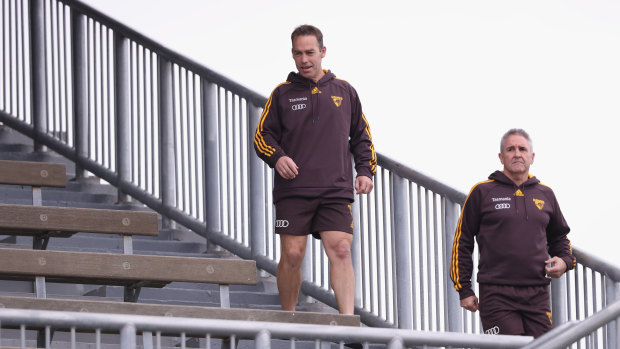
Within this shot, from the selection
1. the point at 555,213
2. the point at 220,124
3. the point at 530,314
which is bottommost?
the point at 530,314

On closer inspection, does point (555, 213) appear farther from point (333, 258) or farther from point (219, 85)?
point (219, 85)

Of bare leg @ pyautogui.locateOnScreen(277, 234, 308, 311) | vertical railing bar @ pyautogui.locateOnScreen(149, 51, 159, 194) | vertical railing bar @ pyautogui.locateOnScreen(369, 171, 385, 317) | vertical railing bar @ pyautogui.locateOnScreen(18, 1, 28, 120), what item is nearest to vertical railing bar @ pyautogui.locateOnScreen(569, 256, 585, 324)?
vertical railing bar @ pyautogui.locateOnScreen(369, 171, 385, 317)

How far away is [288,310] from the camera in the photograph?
22.3 feet

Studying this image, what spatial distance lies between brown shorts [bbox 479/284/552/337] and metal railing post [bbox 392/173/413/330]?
1.04m

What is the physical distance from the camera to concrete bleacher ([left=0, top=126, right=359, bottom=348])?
735cm

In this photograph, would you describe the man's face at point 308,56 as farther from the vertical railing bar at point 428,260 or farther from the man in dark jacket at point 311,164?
the vertical railing bar at point 428,260

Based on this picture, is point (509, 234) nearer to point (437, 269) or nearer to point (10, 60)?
point (437, 269)

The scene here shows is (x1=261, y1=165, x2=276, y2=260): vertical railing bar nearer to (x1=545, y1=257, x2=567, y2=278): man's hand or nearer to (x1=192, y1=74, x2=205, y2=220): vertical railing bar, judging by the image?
(x1=192, y1=74, x2=205, y2=220): vertical railing bar

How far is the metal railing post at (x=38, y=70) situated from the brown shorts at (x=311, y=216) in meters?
3.50

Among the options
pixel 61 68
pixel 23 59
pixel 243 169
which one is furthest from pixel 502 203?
pixel 23 59

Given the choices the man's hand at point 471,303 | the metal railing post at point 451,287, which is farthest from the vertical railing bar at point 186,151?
the man's hand at point 471,303

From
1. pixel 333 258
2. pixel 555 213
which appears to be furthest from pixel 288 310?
pixel 555 213

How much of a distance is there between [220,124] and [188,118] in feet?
0.93

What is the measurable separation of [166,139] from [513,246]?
3212 mm
